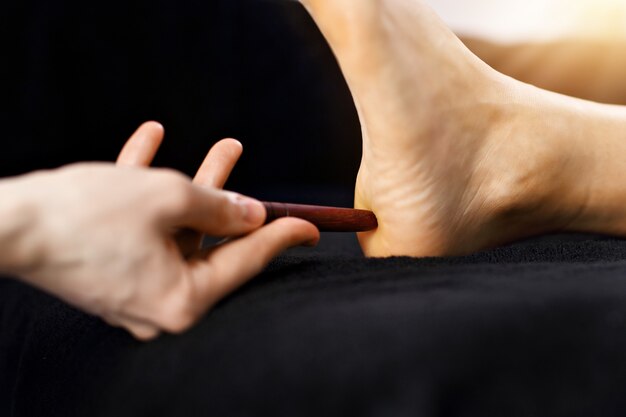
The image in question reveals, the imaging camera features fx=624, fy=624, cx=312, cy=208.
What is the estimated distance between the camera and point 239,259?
16.1 inches

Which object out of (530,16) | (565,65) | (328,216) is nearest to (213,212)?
(328,216)

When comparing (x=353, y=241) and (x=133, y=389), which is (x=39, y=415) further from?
(x=353, y=241)

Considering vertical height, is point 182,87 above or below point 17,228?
below

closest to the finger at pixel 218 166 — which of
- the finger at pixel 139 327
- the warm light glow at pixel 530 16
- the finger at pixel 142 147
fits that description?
the finger at pixel 142 147

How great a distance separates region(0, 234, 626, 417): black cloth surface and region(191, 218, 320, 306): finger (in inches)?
0.5

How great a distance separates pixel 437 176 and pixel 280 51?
25.4 inches

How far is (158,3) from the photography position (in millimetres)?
1014

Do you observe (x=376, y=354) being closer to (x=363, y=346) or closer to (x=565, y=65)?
(x=363, y=346)

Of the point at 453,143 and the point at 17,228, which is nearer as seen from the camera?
the point at 17,228

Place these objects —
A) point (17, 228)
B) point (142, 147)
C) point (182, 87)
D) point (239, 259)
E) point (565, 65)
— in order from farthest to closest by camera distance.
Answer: point (565, 65) → point (182, 87) → point (142, 147) → point (239, 259) → point (17, 228)

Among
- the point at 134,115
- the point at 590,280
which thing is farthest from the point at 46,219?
the point at 134,115

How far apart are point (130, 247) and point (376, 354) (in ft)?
0.47

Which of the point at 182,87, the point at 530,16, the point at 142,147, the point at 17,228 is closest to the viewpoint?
the point at 17,228

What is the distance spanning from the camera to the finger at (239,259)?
0.39 metres
